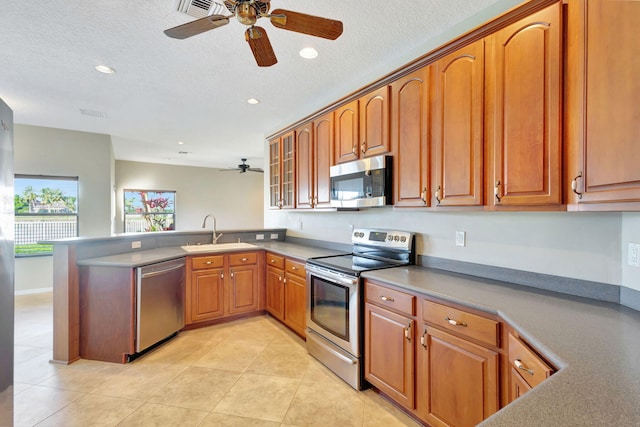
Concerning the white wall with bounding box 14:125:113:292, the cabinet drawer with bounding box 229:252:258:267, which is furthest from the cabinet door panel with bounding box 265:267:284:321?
the white wall with bounding box 14:125:113:292

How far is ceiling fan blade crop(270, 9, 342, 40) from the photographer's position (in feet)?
5.10

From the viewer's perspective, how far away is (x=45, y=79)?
3.00m

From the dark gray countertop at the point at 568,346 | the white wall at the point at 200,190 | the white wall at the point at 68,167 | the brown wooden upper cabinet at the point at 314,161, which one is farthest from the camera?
the white wall at the point at 200,190

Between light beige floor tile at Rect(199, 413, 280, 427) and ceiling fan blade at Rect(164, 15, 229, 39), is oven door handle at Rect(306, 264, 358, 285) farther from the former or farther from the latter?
ceiling fan blade at Rect(164, 15, 229, 39)

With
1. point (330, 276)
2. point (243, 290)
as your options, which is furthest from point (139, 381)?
point (330, 276)

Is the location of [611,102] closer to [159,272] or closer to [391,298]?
[391,298]

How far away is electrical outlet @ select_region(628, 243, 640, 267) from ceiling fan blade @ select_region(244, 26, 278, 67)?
2.17m

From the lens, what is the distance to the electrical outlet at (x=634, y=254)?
4.51 feet

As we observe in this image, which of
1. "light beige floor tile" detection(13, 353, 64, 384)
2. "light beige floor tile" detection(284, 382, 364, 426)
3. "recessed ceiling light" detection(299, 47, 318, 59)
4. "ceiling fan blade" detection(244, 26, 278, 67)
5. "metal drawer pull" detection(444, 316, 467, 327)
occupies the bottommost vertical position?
"light beige floor tile" detection(284, 382, 364, 426)

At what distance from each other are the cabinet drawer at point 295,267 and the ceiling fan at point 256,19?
2.03 meters

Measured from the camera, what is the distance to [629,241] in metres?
1.43

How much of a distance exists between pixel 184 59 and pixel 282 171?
6.10 feet

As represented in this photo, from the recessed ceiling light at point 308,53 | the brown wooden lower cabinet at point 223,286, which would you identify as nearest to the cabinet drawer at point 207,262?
the brown wooden lower cabinet at point 223,286

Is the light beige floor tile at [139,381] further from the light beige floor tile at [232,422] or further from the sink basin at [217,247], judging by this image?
the sink basin at [217,247]
